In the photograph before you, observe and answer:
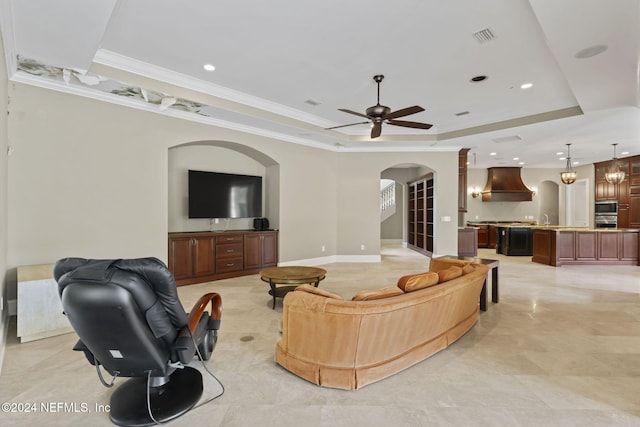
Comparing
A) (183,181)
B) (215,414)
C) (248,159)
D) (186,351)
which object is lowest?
(215,414)

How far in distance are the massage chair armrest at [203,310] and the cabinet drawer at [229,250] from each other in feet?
11.0

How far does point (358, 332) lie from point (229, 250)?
4319 millimetres

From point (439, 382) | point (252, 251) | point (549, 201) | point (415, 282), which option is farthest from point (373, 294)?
point (549, 201)

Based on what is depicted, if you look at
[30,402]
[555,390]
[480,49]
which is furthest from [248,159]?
[555,390]

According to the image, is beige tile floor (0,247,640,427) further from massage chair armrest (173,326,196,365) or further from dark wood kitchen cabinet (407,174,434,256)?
dark wood kitchen cabinet (407,174,434,256)

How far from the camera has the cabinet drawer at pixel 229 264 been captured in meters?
5.85

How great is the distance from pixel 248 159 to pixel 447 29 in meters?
4.82

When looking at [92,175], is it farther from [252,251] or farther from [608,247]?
[608,247]

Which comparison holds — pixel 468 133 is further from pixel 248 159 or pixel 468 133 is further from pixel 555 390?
pixel 555 390

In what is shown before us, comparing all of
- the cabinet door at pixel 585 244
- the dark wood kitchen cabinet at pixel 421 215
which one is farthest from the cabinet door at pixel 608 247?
the dark wood kitchen cabinet at pixel 421 215

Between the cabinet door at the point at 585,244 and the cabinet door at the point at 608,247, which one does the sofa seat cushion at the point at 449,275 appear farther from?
the cabinet door at the point at 608,247

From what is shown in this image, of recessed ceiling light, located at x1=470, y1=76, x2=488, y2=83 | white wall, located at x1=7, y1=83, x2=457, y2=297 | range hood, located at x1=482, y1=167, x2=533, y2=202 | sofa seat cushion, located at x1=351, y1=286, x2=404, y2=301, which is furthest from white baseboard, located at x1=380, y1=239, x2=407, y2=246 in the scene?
sofa seat cushion, located at x1=351, y1=286, x2=404, y2=301

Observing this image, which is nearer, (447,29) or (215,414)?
(215,414)

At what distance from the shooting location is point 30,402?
2.14 m
